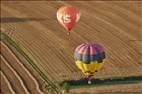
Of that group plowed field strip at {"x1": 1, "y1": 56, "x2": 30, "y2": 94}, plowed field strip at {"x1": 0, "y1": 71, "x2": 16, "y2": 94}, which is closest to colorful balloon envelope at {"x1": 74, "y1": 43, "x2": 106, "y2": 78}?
plowed field strip at {"x1": 1, "y1": 56, "x2": 30, "y2": 94}

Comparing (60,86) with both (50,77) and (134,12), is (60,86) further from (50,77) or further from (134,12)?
(134,12)

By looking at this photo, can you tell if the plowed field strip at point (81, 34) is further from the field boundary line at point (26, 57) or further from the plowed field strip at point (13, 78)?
the plowed field strip at point (13, 78)

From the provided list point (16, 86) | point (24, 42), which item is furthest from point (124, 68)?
point (24, 42)

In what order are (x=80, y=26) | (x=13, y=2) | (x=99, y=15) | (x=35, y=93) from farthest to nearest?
(x=13, y=2) < (x=99, y=15) < (x=80, y=26) < (x=35, y=93)

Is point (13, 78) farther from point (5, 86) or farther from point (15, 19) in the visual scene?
point (15, 19)

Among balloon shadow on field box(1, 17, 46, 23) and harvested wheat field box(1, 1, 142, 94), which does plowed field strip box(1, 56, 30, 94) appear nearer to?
harvested wheat field box(1, 1, 142, 94)

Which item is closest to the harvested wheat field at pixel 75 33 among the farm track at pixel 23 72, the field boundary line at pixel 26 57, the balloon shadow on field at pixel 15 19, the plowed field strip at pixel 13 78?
the balloon shadow on field at pixel 15 19
